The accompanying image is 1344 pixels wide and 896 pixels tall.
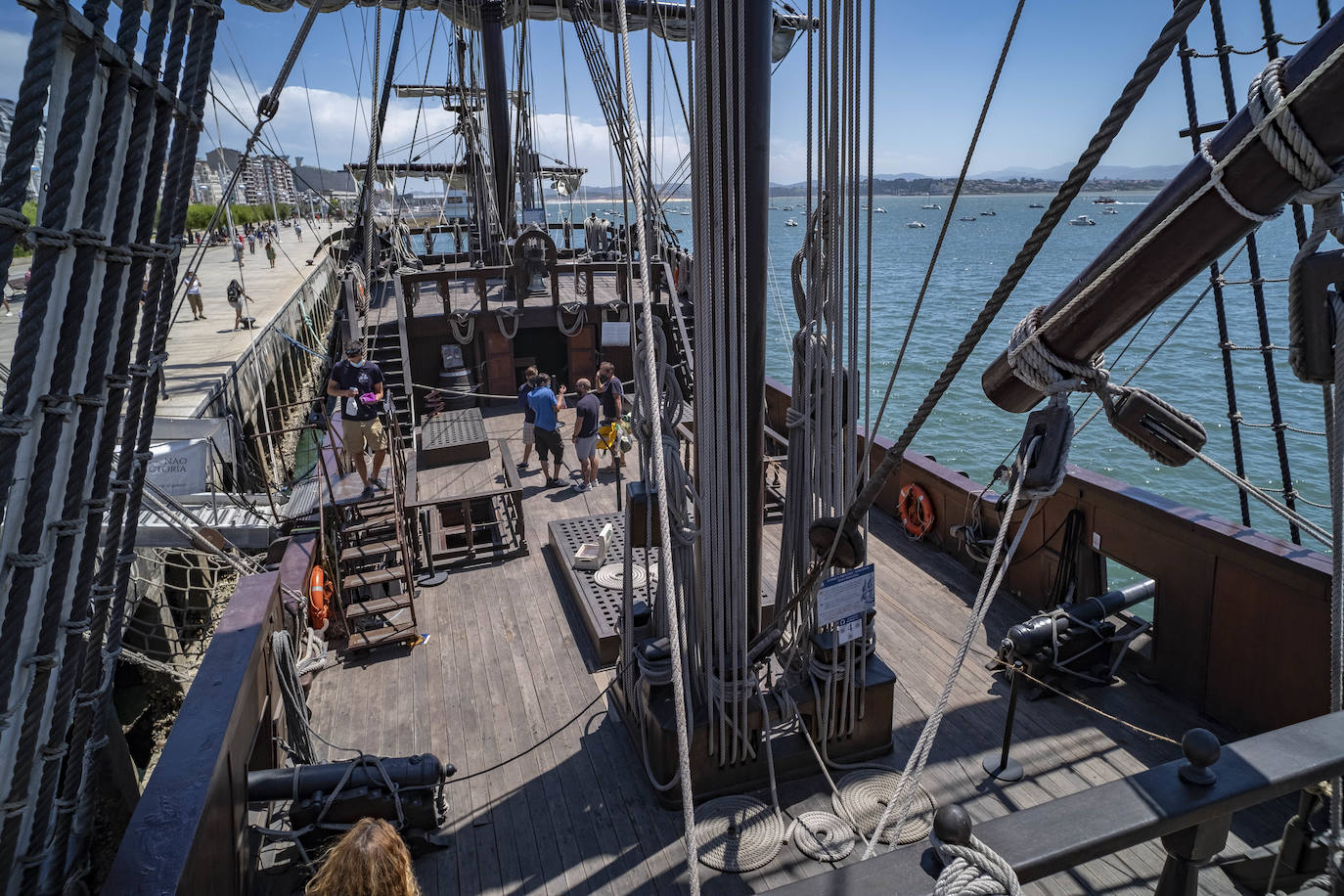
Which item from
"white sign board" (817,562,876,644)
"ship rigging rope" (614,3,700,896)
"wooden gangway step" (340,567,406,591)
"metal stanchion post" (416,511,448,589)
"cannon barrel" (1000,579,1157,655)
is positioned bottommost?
"metal stanchion post" (416,511,448,589)

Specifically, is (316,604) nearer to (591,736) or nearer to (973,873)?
(591,736)

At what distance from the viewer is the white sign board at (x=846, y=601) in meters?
3.99

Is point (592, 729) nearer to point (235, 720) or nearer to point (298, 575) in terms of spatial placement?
point (235, 720)

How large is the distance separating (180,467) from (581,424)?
4.90 m

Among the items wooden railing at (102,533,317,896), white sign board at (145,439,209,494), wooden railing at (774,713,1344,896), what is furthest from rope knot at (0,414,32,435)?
white sign board at (145,439,209,494)

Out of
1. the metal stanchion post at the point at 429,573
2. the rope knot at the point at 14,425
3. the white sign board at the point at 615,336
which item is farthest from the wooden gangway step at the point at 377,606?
the rope knot at the point at 14,425

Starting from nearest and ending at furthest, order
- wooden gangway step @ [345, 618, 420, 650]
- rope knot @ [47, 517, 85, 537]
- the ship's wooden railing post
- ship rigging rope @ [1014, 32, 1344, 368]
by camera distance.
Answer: the ship's wooden railing post, ship rigging rope @ [1014, 32, 1344, 368], rope knot @ [47, 517, 85, 537], wooden gangway step @ [345, 618, 420, 650]

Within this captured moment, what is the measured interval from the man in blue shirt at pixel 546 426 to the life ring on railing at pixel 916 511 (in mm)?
3656

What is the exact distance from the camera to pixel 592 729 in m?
4.85

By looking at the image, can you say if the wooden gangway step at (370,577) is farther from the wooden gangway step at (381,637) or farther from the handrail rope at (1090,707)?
the handrail rope at (1090,707)

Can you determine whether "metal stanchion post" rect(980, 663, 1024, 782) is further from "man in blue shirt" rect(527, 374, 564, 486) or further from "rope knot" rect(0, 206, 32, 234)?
"man in blue shirt" rect(527, 374, 564, 486)

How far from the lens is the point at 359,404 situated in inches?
318

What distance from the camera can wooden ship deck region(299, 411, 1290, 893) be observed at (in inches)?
150

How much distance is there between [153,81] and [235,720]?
2.66m
